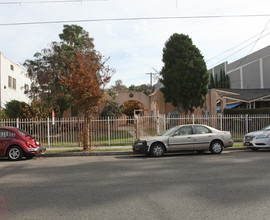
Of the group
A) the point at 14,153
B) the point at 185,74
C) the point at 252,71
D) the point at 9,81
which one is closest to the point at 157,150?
the point at 14,153

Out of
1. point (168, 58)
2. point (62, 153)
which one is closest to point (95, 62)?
point (62, 153)

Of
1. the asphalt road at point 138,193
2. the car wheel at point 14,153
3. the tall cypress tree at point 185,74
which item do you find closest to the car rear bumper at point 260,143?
the asphalt road at point 138,193

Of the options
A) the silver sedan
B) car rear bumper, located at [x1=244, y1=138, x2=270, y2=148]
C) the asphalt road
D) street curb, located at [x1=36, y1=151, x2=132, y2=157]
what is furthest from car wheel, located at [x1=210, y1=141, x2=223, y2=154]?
street curb, located at [x1=36, y1=151, x2=132, y2=157]

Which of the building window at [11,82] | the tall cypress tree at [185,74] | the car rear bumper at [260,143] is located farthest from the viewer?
the building window at [11,82]

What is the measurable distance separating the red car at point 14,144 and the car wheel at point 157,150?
5.10m

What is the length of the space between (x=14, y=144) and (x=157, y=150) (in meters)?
6.05

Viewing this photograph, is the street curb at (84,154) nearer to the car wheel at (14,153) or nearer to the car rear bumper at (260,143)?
the car wheel at (14,153)

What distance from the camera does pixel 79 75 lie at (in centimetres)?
1298

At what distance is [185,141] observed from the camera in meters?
11.6

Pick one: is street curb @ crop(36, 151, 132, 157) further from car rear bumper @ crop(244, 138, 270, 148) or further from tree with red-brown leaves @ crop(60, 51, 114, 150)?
car rear bumper @ crop(244, 138, 270, 148)

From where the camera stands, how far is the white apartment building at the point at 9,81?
23.8 metres

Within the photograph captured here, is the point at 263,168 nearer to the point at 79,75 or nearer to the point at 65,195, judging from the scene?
the point at 65,195

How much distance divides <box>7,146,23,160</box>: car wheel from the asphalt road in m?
2.94

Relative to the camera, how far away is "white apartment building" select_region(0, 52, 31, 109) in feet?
78.0
